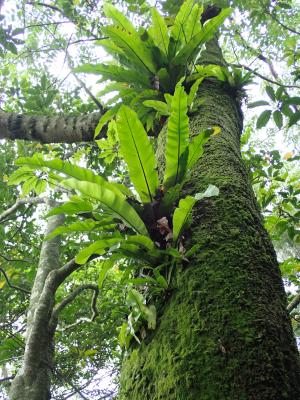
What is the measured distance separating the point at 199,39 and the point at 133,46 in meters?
0.34

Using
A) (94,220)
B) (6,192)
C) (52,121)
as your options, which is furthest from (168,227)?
(6,192)

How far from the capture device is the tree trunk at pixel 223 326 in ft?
2.16

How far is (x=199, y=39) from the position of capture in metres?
1.84

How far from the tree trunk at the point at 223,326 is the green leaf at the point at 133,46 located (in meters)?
1.01

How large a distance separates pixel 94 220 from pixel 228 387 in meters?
0.79

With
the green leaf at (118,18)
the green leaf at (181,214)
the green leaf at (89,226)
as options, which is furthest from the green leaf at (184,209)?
the green leaf at (118,18)

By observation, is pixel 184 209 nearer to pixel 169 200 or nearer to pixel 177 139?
pixel 169 200

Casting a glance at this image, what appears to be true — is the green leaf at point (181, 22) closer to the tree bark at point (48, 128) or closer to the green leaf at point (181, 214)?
the tree bark at point (48, 128)

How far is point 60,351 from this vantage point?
13.8ft

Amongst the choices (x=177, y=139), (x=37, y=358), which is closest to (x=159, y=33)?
(x=177, y=139)

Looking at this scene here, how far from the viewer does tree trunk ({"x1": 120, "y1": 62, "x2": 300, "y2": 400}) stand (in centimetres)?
66

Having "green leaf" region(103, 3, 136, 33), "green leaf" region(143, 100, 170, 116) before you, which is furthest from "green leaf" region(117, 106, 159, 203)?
"green leaf" region(103, 3, 136, 33)

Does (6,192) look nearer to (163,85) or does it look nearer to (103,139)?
(103,139)

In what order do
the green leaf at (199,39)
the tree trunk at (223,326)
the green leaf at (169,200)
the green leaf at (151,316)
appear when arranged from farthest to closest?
the green leaf at (199,39)
the green leaf at (169,200)
the green leaf at (151,316)
the tree trunk at (223,326)
